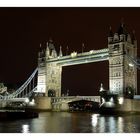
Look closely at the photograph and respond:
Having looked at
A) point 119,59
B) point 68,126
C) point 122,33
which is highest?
point 122,33

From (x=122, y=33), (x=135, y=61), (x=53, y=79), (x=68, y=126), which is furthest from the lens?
(x=53, y=79)

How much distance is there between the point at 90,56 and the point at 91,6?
13401 millimetres

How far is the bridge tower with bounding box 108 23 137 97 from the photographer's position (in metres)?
21.1

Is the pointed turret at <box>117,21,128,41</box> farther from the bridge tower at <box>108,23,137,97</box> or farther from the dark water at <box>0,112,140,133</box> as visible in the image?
the dark water at <box>0,112,140,133</box>

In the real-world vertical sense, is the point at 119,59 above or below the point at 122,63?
above

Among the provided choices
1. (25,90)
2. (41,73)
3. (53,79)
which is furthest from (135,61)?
(25,90)

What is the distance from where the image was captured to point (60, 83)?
2697 centimetres

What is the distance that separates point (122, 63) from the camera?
69.6 feet

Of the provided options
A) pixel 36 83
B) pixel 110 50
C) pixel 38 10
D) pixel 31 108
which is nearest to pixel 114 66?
pixel 110 50

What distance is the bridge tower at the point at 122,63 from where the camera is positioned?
69.3 ft

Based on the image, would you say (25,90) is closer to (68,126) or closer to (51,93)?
(51,93)

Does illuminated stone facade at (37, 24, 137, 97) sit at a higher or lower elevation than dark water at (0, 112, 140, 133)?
higher

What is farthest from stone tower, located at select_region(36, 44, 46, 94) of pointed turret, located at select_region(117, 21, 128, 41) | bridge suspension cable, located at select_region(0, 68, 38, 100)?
pointed turret, located at select_region(117, 21, 128, 41)

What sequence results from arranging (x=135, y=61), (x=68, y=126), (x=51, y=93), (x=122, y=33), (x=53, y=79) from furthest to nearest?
(x=53, y=79) → (x=51, y=93) → (x=122, y=33) → (x=135, y=61) → (x=68, y=126)
